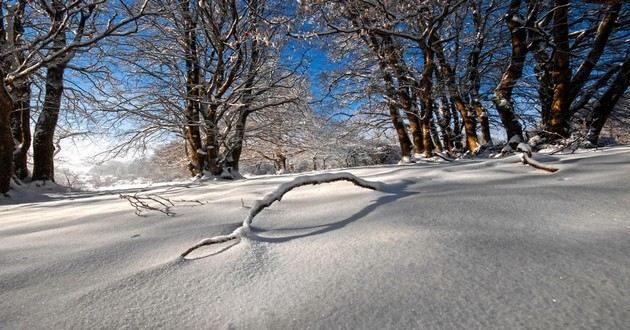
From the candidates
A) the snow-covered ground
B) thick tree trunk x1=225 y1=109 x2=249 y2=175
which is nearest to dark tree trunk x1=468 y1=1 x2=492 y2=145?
thick tree trunk x1=225 y1=109 x2=249 y2=175

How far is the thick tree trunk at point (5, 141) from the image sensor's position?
351cm

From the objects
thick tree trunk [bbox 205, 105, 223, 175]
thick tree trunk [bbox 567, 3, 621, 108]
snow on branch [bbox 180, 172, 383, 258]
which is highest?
thick tree trunk [bbox 567, 3, 621, 108]

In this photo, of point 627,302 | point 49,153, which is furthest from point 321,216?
point 49,153

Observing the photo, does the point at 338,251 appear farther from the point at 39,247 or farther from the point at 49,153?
the point at 49,153

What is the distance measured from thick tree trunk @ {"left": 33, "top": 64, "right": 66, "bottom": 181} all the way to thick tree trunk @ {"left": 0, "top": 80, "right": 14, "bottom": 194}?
1.56 metres

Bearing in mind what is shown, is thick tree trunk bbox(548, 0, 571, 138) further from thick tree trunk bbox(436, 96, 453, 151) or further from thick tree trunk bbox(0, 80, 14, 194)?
thick tree trunk bbox(0, 80, 14, 194)

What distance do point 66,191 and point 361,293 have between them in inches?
248

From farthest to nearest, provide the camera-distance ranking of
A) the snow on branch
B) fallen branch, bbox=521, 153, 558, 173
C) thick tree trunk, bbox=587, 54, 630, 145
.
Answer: thick tree trunk, bbox=587, 54, 630, 145, fallen branch, bbox=521, 153, 558, 173, the snow on branch

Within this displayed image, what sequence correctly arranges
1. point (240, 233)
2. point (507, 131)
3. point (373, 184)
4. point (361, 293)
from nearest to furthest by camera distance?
1. point (361, 293)
2. point (240, 233)
3. point (373, 184)
4. point (507, 131)

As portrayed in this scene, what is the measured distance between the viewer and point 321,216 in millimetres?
1209

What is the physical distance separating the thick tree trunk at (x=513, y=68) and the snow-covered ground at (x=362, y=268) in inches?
146

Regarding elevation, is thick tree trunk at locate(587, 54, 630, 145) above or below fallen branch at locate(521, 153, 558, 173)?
above

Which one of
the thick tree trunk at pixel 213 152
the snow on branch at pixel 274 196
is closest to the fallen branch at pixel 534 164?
the snow on branch at pixel 274 196

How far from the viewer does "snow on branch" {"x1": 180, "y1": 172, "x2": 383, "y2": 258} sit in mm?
946
